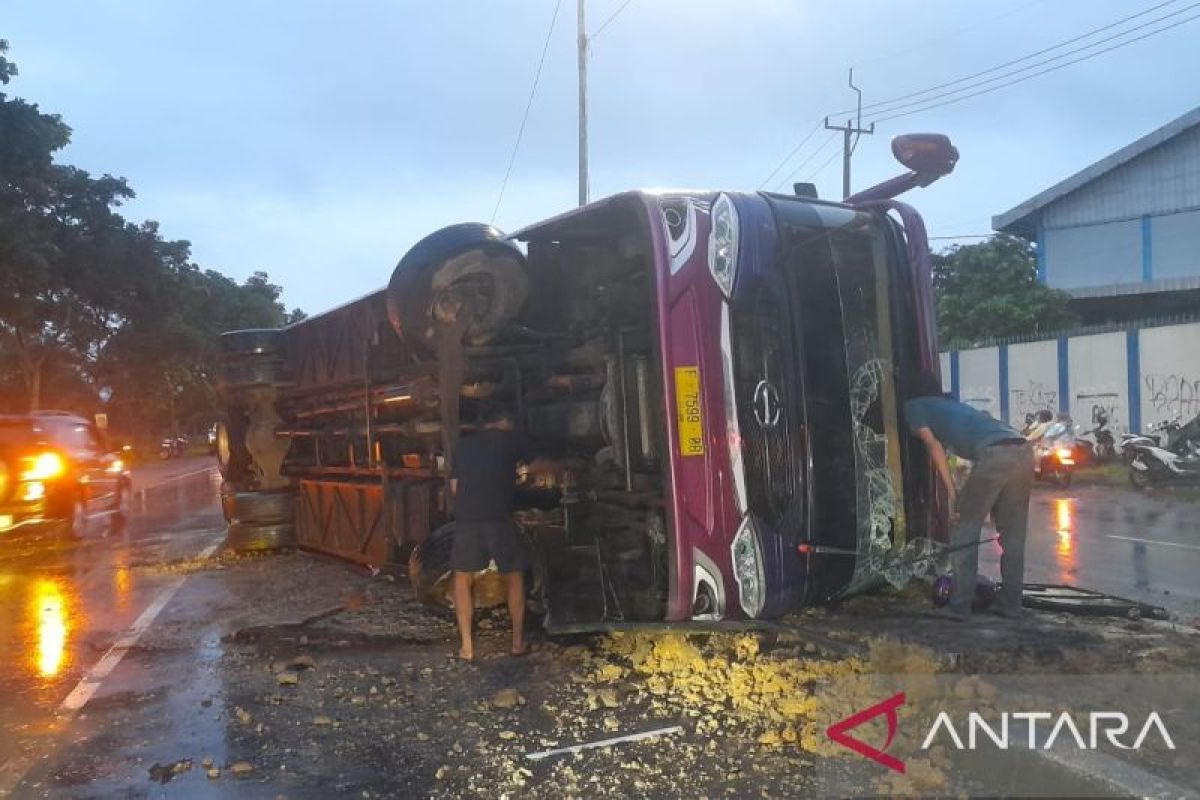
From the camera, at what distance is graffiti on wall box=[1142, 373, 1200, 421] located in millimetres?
18031

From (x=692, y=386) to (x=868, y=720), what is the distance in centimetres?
171

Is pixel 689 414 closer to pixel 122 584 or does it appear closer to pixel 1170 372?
pixel 122 584

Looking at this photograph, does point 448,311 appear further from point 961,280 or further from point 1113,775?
point 961,280

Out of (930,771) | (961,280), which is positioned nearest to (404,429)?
(930,771)

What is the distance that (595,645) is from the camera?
5.86 metres

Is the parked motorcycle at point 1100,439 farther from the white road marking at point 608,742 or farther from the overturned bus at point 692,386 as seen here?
the white road marking at point 608,742

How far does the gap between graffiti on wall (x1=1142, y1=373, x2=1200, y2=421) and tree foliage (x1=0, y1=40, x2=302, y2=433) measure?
696 inches

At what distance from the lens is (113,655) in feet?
21.6

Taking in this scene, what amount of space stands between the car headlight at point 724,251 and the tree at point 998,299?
21852 millimetres

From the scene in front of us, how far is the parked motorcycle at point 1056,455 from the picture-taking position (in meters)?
15.9

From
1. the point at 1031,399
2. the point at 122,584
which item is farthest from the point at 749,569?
the point at 1031,399

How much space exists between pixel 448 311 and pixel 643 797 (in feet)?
11.6

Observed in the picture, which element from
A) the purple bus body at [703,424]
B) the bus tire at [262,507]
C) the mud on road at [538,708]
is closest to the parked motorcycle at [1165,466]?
the mud on road at [538,708]

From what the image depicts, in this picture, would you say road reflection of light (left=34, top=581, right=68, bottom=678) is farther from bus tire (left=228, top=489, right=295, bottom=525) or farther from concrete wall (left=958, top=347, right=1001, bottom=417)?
concrete wall (left=958, top=347, right=1001, bottom=417)
